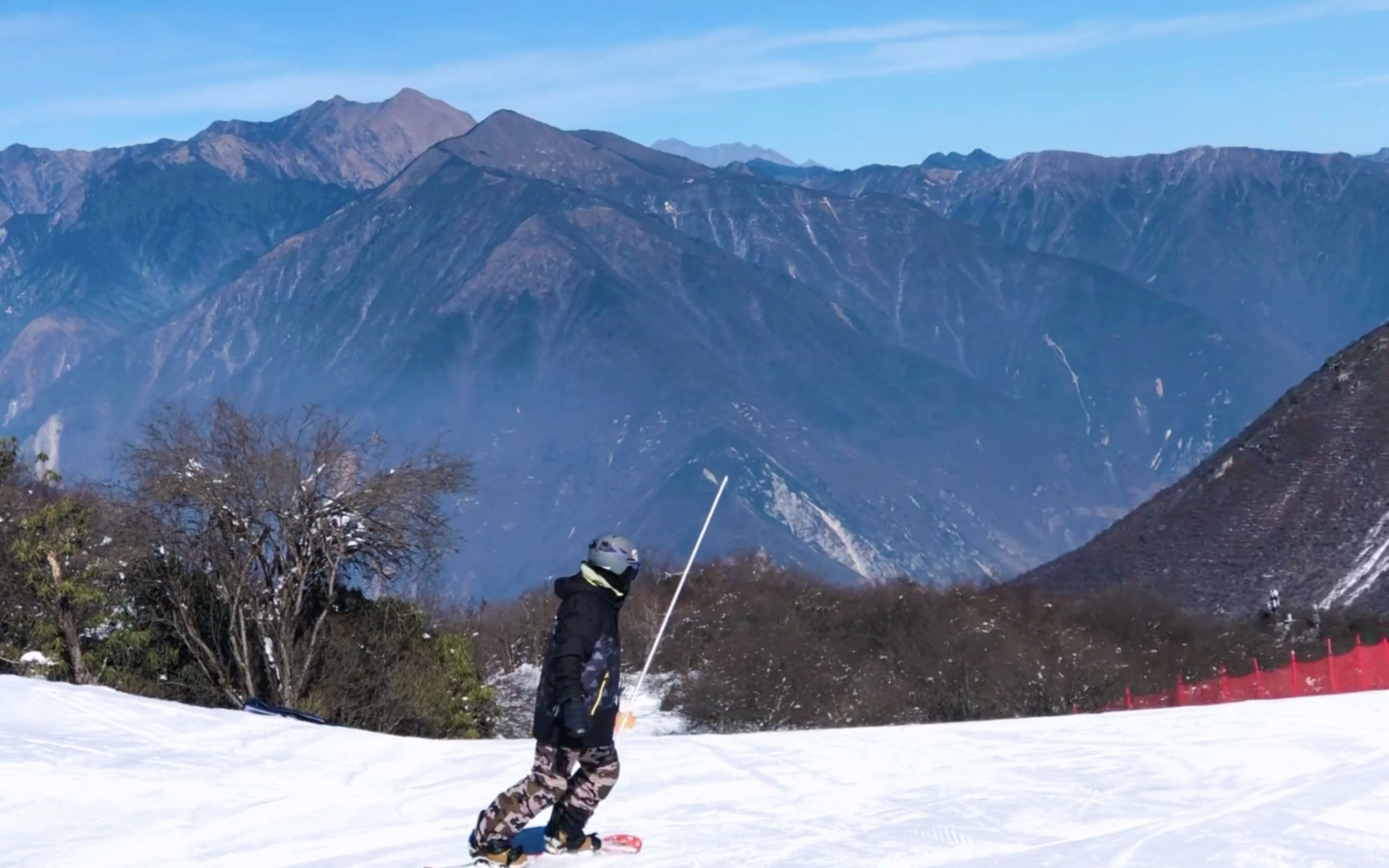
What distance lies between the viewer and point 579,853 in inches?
468

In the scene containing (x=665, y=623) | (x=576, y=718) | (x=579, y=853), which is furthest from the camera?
(x=665, y=623)

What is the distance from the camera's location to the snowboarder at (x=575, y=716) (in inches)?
433

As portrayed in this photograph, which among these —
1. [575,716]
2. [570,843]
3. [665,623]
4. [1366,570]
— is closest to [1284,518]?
[1366,570]

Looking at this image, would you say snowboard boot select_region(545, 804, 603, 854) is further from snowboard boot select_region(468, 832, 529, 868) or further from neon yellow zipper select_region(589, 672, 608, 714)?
neon yellow zipper select_region(589, 672, 608, 714)

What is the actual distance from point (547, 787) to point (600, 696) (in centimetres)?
72

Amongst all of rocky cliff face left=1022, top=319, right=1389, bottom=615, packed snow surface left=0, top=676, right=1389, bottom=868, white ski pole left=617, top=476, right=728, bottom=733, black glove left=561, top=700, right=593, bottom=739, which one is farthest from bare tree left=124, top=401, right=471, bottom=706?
rocky cliff face left=1022, top=319, right=1389, bottom=615

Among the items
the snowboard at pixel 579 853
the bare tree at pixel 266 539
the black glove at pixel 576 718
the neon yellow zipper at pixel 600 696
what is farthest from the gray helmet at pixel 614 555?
the bare tree at pixel 266 539

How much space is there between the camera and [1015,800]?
44.8 feet

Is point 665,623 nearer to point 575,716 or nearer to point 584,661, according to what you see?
point 584,661

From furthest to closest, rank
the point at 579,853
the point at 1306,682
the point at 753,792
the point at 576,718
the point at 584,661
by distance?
the point at 1306,682 < the point at 753,792 < the point at 579,853 < the point at 584,661 < the point at 576,718

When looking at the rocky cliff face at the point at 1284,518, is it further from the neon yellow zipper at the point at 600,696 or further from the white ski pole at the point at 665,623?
the neon yellow zipper at the point at 600,696

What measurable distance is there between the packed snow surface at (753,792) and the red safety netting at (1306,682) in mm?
7653

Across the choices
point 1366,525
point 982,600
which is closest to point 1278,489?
point 1366,525

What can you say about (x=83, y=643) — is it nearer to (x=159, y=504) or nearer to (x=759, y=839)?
(x=159, y=504)
